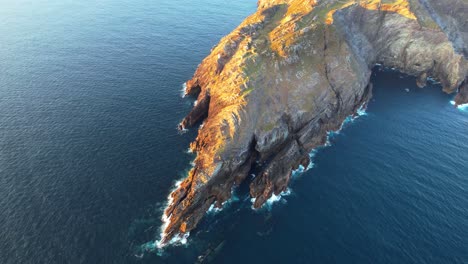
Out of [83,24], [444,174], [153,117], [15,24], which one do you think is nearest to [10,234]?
[153,117]

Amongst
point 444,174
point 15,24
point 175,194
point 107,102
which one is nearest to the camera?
point 175,194

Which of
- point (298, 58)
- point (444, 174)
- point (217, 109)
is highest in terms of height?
point (298, 58)

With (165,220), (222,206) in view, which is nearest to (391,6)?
(222,206)

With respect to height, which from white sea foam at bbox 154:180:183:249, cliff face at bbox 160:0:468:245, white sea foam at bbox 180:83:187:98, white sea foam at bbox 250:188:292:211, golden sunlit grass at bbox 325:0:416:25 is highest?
golden sunlit grass at bbox 325:0:416:25

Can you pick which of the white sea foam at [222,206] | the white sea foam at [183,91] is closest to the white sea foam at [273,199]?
the white sea foam at [222,206]

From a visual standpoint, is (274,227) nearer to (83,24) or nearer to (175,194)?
(175,194)

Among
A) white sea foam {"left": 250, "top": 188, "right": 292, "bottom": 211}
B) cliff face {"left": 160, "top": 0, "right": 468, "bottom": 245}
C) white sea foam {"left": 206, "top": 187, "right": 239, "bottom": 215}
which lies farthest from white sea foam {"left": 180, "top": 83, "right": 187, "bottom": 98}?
Result: white sea foam {"left": 250, "top": 188, "right": 292, "bottom": 211}

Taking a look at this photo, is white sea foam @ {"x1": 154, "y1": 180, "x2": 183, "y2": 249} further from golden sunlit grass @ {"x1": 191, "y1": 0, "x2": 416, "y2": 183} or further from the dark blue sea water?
golden sunlit grass @ {"x1": 191, "y1": 0, "x2": 416, "y2": 183}

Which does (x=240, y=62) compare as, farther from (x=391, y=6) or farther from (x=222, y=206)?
(x=391, y=6)
